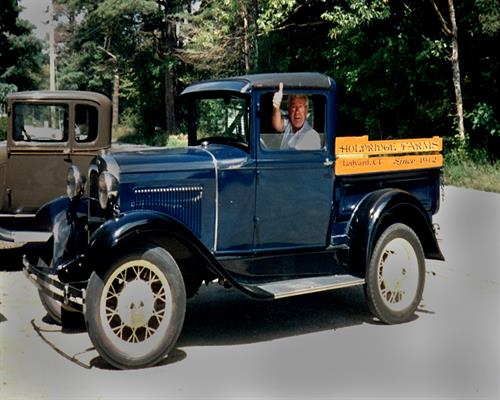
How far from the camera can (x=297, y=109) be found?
6191 mm

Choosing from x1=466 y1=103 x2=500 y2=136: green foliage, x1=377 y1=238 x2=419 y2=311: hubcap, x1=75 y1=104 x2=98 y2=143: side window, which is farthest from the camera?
x1=466 y1=103 x2=500 y2=136: green foliage

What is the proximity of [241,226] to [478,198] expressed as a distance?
336 inches

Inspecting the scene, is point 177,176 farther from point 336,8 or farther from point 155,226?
point 336,8

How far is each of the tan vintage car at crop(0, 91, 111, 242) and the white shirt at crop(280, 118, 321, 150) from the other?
3717 millimetres

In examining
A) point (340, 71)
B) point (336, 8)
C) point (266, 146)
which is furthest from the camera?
point (340, 71)

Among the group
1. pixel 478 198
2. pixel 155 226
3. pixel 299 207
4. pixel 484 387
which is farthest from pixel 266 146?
pixel 478 198

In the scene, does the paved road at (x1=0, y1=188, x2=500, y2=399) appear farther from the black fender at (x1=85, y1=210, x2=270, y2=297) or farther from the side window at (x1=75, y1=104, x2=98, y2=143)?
the side window at (x1=75, y1=104, x2=98, y2=143)

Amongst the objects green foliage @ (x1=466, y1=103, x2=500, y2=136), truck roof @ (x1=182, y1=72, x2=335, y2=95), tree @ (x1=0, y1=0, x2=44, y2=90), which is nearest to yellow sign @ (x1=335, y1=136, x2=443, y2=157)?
truck roof @ (x1=182, y1=72, x2=335, y2=95)

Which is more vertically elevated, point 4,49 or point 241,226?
point 4,49

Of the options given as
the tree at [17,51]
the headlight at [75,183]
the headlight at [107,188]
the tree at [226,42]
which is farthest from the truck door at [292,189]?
the tree at [17,51]

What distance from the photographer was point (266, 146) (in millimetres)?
6008

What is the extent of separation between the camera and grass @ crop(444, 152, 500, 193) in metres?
14.7

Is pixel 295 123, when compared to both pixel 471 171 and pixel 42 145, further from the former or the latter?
pixel 471 171

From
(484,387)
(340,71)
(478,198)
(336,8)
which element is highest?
(336,8)
